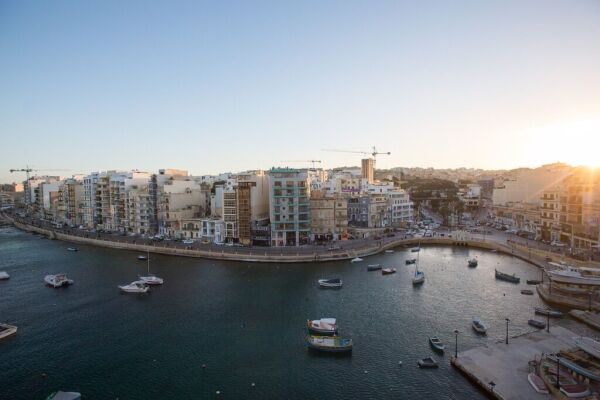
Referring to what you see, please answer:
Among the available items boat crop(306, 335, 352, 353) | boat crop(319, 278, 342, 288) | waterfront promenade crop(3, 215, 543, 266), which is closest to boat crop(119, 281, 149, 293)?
waterfront promenade crop(3, 215, 543, 266)

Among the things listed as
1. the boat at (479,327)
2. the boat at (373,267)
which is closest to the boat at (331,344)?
the boat at (479,327)

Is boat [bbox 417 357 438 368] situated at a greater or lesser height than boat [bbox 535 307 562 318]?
lesser

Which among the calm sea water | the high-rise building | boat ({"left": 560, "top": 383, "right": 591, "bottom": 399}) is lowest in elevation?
the calm sea water

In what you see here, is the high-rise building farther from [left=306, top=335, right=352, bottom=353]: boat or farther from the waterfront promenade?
[left=306, top=335, right=352, bottom=353]: boat

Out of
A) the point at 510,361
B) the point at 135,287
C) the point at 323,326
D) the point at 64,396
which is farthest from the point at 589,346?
the point at 135,287

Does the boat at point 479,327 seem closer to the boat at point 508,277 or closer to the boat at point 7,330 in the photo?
the boat at point 508,277

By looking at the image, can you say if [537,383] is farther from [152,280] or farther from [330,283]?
[152,280]
